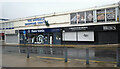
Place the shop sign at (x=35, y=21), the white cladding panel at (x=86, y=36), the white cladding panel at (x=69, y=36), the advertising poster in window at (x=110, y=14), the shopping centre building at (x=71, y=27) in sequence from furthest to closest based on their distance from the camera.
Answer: the shop sign at (x=35, y=21)
the white cladding panel at (x=69, y=36)
the white cladding panel at (x=86, y=36)
the shopping centre building at (x=71, y=27)
the advertising poster in window at (x=110, y=14)

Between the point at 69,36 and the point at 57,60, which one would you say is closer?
the point at 57,60

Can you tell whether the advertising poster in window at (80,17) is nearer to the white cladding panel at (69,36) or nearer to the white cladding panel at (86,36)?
the white cladding panel at (86,36)

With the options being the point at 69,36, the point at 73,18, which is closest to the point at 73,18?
the point at 73,18

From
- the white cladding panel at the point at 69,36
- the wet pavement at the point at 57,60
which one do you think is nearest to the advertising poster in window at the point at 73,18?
the white cladding panel at the point at 69,36

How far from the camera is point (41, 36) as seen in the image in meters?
28.8

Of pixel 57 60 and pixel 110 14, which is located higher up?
pixel 110 14

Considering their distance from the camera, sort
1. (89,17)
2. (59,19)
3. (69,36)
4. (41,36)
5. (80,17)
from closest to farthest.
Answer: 1. (89,17)
2. (80,17)
3. (69,36)
4. (59,19)
5. (41,36)

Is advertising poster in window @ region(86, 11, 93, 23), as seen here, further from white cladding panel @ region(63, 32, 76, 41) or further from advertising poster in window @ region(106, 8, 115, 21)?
white cladding panel @ region(63, 32, 76, 41)

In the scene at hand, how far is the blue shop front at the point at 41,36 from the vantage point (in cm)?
2645

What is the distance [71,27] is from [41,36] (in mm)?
8339

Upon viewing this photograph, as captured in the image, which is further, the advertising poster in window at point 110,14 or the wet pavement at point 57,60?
the advertising poster in window at point 110,14

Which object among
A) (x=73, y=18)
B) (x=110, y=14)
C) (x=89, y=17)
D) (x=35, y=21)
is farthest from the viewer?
(x=35, y=21)

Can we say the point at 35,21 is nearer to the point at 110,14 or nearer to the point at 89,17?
the point at 89,17

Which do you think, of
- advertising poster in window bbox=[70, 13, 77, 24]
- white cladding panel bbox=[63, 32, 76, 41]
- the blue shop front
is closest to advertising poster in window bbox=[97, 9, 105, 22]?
advertising poster in window bbox=[70, 13, 77, 24]
